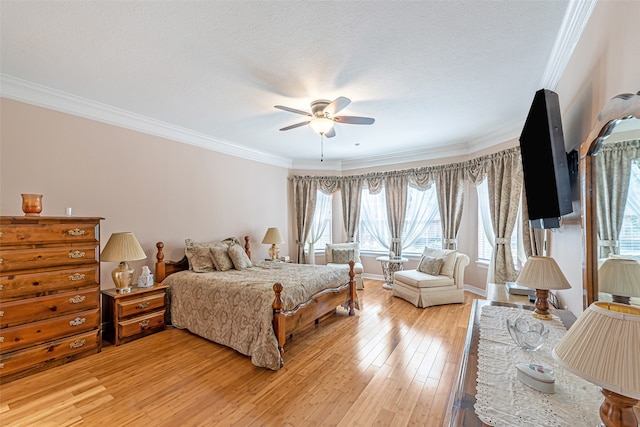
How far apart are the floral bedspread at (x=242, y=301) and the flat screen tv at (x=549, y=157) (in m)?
2.40

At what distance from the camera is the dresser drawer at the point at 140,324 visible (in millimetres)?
3160

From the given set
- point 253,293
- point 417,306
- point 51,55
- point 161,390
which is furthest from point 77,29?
point 417,306

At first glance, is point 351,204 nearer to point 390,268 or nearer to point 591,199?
point 390,268

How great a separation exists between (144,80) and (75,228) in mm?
1678

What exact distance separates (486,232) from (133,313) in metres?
5.33

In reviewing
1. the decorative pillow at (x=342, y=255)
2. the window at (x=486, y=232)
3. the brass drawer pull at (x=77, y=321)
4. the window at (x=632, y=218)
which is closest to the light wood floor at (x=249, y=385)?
the brass drawer pull at (x=77, y=321)

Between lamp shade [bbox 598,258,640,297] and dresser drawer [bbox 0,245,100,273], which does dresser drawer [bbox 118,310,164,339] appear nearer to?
dresser drawer [bbox 0,245,100,273]

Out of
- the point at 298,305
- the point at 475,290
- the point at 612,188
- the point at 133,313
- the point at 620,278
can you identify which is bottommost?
the point at 475,290

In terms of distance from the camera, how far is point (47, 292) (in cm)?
263

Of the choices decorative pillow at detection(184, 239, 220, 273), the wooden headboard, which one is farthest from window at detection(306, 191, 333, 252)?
the wooden headboard

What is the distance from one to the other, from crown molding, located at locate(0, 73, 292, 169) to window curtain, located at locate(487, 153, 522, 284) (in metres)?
4.43

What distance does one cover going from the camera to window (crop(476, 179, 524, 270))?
4203mm

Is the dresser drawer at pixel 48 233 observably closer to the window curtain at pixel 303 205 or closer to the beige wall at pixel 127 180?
the beige wall at pixel 127 180

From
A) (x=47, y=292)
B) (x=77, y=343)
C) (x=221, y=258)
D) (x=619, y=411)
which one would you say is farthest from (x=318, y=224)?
(x=619, y=411)
